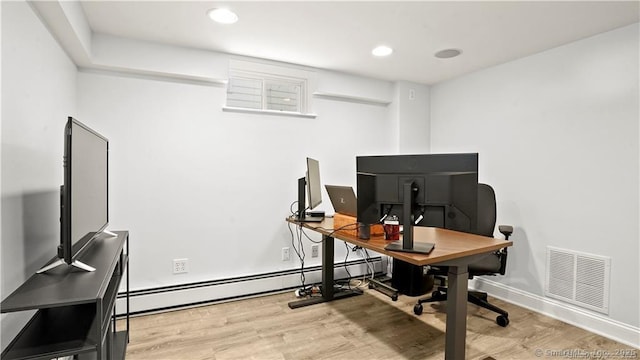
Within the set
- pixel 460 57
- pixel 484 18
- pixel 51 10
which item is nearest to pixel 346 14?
pixel 484 18

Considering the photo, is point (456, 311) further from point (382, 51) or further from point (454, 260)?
point (382, 51)

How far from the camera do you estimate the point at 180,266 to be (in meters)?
2.92

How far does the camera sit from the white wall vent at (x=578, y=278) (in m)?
2.49

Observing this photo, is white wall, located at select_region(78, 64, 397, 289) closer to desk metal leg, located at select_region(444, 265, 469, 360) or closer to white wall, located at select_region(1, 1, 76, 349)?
white wall, located at select_region(1, 1, 76, 349)

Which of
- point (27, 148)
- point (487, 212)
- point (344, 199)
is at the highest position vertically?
point (27, 148)

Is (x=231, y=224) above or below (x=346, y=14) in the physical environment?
below

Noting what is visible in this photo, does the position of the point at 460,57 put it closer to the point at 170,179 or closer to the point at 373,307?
the point at 373,307

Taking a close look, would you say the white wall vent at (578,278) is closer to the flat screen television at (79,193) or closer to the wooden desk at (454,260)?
the wooden desk at (454,260)

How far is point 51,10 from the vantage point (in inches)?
66.2

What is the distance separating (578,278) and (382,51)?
2535 mm

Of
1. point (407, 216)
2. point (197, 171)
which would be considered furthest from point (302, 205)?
point (407, 216)

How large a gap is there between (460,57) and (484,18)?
794 millimetres

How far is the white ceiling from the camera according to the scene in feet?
6.99

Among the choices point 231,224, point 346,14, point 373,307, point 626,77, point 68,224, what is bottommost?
point 373,307
